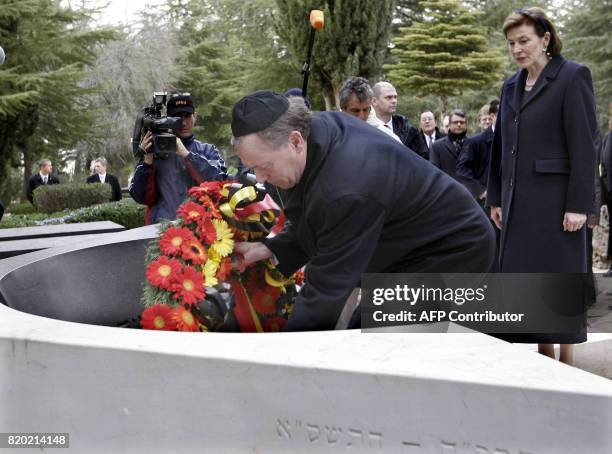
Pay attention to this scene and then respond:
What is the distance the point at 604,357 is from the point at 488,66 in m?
24.2

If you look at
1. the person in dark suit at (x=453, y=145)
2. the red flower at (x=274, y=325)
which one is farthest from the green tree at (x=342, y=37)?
the red flower at (x=274, y=325)

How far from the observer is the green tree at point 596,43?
22828 mm

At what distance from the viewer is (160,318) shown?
2.45m

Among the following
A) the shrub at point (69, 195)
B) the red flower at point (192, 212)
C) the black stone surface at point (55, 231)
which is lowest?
the shrub at point (69, 195)

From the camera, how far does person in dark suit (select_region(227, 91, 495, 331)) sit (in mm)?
2094

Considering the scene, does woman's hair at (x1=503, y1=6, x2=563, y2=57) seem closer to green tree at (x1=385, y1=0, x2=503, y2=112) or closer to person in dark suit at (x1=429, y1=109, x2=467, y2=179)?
person in dark suit at (x1=429, y1=109, x2=467, y2=179)

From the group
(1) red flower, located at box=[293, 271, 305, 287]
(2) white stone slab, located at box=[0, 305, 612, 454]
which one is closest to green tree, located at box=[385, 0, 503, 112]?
(1) red flower, located at box=[293, 271, 305, 287]

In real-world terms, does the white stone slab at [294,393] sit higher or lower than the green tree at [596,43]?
lower

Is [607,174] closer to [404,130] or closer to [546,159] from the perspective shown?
[404,130]

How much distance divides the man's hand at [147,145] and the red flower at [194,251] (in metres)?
1.64

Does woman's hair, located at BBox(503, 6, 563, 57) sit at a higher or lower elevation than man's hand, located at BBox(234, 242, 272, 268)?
higher

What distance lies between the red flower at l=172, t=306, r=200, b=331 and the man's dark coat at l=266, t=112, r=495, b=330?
435 millimetres

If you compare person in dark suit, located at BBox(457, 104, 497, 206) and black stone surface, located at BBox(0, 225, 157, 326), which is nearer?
black stone surface, located at BBox(0, 225, 157, 326)

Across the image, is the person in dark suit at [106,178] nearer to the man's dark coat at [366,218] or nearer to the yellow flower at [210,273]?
the yellow flower at [210,273]
